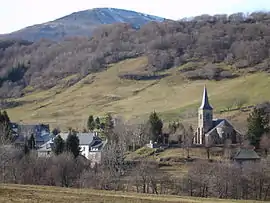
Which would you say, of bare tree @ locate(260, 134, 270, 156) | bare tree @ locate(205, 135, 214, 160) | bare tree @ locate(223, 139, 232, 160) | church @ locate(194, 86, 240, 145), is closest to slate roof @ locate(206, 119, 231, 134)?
church @ locate(194, 86, 240, 145)

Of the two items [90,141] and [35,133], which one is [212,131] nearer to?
[90,141]

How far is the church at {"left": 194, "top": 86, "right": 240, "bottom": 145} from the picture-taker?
319ft

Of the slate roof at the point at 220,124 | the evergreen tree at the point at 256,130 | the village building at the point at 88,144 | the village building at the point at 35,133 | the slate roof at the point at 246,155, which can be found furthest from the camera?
the village building at the point at 35,133

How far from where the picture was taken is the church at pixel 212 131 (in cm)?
9712

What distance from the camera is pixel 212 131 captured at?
99.8 meters

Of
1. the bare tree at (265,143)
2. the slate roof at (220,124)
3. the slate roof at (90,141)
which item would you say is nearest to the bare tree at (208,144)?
the slate roof at (220,124)

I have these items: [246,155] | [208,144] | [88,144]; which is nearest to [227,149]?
[208,144]

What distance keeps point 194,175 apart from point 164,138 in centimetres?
4230

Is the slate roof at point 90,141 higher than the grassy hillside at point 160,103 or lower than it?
lower

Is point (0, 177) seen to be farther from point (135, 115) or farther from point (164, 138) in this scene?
point (135, 115)

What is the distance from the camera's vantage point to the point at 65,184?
56.0 m

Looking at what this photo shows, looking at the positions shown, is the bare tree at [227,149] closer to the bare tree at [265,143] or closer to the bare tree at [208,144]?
the bare tree at [208,144]

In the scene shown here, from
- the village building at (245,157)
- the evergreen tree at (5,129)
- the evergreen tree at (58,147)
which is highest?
the evergreen tree at (5,129)

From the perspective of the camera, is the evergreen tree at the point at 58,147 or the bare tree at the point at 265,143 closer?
the evergreen tree at the point at 58,147
